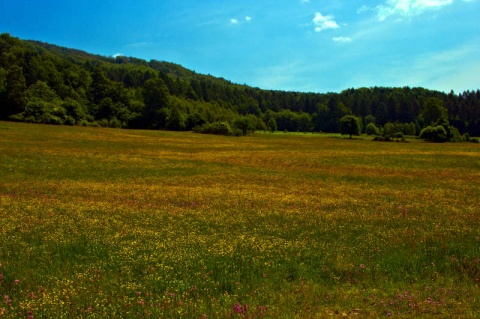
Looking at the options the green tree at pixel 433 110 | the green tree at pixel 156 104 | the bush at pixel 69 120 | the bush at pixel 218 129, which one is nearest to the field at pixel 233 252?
the bush at pixel 69 120

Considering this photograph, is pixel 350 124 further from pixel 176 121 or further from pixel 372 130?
pixel 176 121

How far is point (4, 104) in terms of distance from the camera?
10306 cm

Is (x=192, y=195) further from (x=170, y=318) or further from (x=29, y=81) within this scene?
(x=29, y=81)

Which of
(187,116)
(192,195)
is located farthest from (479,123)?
(192,195)

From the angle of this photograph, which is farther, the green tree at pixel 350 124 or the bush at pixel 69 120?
the green tree at pixel 350 124

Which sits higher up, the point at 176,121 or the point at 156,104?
the point at 156,104

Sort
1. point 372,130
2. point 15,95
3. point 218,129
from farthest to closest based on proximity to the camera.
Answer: point 372,130, point 218,129, point 15,95

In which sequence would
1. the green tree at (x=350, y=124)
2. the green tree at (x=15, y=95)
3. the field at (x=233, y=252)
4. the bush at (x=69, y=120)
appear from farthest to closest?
the green tree at (x=350, y=124) < the bush at (x=69, y=120) < the green tree at (x=15, y=95) < the field at (x=233, y=252)

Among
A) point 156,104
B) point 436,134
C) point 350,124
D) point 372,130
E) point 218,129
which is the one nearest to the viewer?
point 218,129

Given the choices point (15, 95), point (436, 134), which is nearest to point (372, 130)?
point (436, 134)

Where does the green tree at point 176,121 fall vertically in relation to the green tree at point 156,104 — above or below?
below

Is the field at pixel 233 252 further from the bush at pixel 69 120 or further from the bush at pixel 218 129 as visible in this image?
the bush at pixel 218 129

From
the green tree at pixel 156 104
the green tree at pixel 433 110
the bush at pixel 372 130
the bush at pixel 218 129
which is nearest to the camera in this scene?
the bush at pixel 218 129

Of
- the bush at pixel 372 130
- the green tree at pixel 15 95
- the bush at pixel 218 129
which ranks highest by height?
the green tree at pixel 15 95
